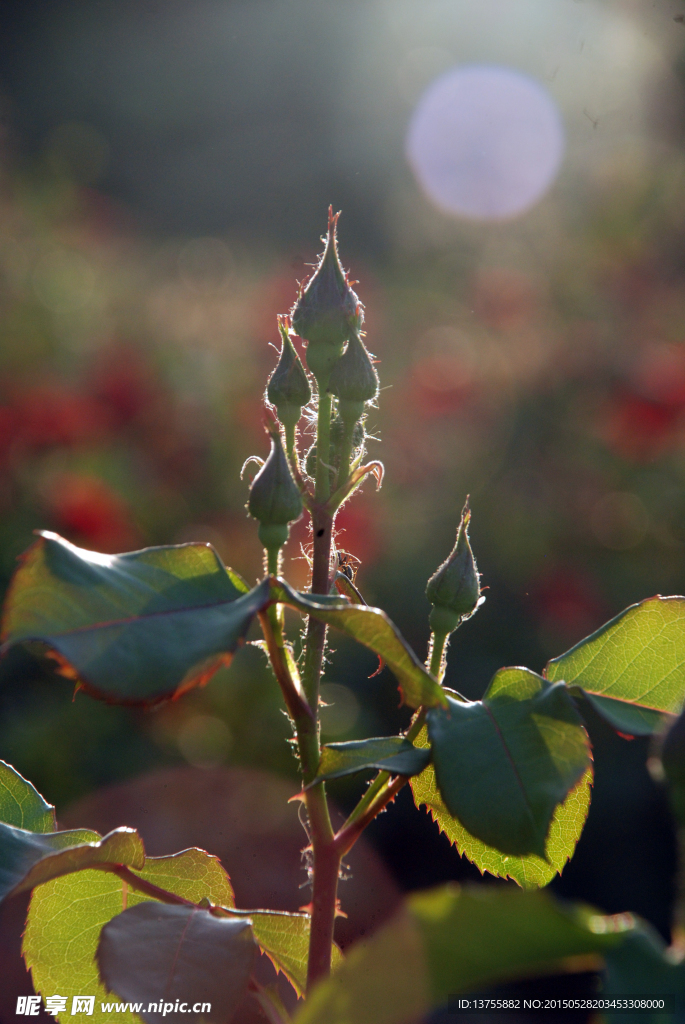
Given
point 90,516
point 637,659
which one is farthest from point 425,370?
point 637,659

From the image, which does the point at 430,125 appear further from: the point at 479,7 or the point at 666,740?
the point at 666,740

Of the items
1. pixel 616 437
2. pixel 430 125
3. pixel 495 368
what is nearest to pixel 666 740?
pixel 616 437

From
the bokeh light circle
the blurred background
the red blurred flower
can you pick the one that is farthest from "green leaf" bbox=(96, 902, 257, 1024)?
the bokeh light circle

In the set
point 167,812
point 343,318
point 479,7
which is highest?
point 479,7

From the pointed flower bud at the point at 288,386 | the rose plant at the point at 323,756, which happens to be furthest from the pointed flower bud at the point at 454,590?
the pointed flower bud at the point at 288,386

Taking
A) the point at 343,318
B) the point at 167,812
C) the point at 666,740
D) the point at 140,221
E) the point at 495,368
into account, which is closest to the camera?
the point at 666,740

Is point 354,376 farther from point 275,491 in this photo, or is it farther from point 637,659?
point 637,659
